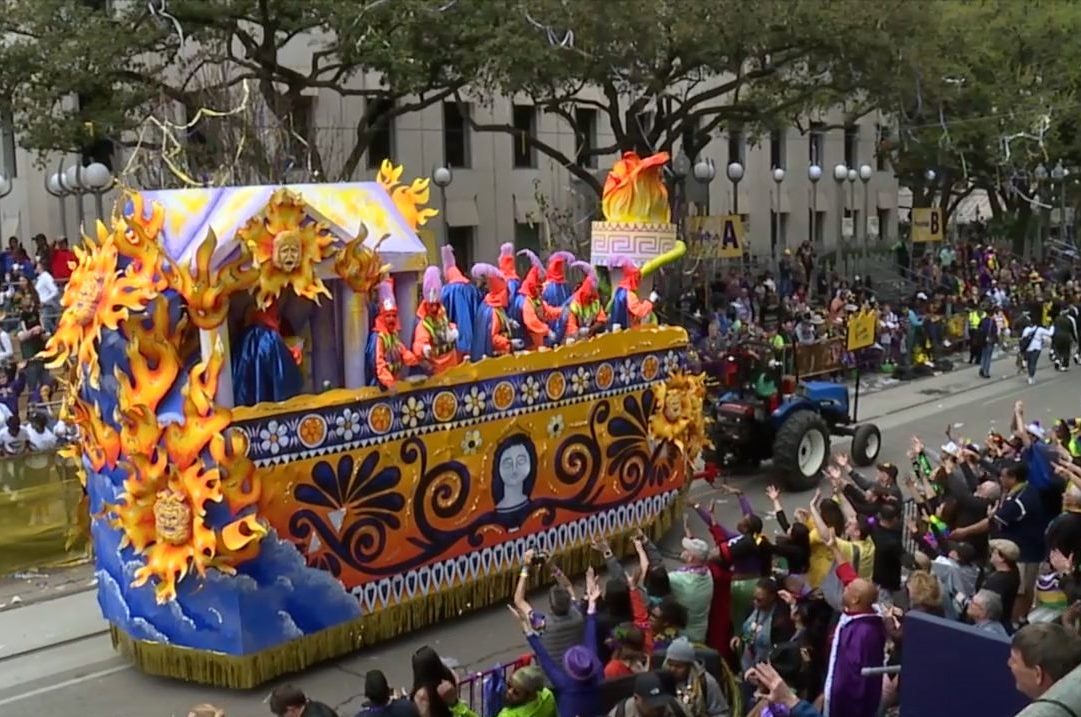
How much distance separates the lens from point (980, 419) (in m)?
19.2

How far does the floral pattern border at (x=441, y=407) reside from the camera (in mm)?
8828

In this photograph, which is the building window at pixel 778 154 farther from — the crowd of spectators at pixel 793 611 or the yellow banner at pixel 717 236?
the crowd of spectators at pixel 793 611

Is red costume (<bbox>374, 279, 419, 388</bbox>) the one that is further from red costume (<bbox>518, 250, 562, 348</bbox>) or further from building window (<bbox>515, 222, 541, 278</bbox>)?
building window (<bbox>515, 222, 541, 278</bbox>)

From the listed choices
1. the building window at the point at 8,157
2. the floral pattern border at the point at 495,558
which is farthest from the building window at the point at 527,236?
the floral pattern border at the point at 495,558

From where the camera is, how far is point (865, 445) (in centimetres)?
1597

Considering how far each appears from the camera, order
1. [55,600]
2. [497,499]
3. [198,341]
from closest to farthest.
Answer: [198,341], [497,499], [55,600]

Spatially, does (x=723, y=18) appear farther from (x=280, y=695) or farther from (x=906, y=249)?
(x=280, y=695)

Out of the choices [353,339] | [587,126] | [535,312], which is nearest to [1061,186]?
[587,126]

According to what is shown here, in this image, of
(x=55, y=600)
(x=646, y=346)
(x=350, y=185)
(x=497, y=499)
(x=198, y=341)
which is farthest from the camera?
(x=646, y=346)

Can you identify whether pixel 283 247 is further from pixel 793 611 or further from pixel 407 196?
pixel 793 611

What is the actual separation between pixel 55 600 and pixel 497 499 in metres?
4.19

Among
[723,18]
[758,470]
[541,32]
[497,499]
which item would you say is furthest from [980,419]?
[497,499]

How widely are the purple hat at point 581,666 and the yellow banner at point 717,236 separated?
17.8 m

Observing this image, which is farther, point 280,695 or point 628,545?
point 628,545
